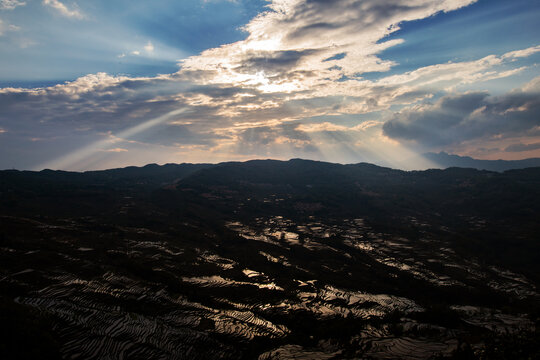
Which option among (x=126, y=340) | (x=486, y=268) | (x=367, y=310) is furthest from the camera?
(x=486, y=268)

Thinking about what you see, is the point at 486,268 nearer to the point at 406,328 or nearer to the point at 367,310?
the point at 367,310

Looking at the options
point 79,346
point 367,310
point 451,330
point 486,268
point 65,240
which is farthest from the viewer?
point 486,268

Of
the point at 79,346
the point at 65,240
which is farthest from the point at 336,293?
the point at 65,240

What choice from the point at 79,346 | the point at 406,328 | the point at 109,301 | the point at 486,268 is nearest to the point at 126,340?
A: the point at 79,346

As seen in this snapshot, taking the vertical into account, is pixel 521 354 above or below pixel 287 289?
above

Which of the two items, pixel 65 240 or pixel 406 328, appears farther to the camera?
pixel 65 240

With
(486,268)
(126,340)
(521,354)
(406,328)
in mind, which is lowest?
(486,268)

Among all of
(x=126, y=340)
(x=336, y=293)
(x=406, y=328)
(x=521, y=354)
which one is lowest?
(x=336, y=293)

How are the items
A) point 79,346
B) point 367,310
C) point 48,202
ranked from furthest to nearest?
point 48,202, point 367,310, point 79,346

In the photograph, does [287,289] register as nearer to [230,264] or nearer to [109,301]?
[230,264]
